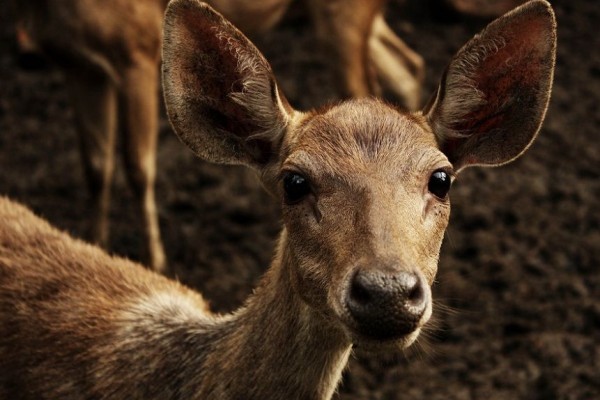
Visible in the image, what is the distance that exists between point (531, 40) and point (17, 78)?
20.0ft

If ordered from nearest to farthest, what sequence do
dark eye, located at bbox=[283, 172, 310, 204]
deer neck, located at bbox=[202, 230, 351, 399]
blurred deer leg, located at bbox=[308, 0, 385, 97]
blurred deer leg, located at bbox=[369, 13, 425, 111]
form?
dark eye, located at bbox=[283, 172, 310, 204] < deer neck, located at bbox=[202, 230, 351, 399] < blurred deer leg, located at bbox=[308, 0, 385, 97] < blurred deer leg, located at bbox=[369, 13, 425, 111]

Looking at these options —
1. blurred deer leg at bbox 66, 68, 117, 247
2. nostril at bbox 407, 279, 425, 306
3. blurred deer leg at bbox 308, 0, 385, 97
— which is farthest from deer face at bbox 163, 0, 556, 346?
blurred deer leg at bbox 308, 0, 385, 97

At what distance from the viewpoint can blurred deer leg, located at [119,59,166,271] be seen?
6320mm

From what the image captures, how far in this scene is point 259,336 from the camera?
3652 millimetres

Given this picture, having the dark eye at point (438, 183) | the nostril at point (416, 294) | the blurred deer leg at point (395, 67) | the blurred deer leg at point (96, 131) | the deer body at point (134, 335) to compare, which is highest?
the nostril at point (416, 294)

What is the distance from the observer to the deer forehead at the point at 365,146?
338 centimetres

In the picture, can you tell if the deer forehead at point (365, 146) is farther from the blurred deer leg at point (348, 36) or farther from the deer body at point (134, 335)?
the blurred deer leg at point (348, 36)

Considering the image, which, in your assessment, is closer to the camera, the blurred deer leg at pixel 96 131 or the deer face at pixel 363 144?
the deer face at pixel 363 144

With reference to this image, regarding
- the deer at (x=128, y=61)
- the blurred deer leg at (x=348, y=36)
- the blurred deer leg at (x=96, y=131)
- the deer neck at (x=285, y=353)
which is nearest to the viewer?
the deer neck at (x=285, y=353)

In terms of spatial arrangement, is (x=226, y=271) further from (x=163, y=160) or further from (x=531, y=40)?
(x=531, y=40)

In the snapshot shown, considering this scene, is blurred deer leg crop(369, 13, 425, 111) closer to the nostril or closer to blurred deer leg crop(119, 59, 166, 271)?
A: blurred deer leg crop(119, 59, 166, 271)

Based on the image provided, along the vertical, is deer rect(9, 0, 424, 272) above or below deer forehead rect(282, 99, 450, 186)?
below

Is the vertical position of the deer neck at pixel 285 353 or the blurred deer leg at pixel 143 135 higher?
the deer neck at pixel 285 353

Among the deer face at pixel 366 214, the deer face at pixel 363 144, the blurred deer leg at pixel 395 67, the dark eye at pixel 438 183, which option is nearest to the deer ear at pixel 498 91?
the deer face at pixel 363 144
